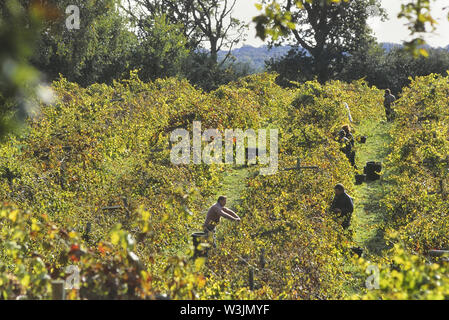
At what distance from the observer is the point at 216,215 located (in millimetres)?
9094

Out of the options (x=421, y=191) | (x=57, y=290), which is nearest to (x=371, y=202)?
(x=421, y=191)

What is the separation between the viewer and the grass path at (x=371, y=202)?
32.1 ft

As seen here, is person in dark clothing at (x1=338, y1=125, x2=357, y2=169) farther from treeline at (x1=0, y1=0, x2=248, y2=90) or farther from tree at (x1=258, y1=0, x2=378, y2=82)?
tree at (x1=258, y1=0, x2=378, y2=82)

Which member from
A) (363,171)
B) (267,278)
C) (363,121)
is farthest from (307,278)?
(363,121)

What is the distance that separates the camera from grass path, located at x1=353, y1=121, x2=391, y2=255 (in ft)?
32.1

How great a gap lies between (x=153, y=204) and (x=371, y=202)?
566cm

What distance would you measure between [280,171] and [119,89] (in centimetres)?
1183

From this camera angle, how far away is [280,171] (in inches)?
449

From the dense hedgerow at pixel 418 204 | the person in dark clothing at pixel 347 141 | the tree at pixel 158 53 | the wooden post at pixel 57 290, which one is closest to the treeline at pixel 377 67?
the tree at pixel 158 53

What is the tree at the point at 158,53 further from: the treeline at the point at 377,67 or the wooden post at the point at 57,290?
the wooden post at the point at 57,290
